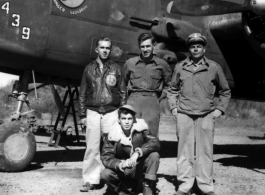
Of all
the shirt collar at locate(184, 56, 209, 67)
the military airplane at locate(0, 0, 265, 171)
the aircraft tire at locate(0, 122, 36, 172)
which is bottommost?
the aircraft tire at locate(0, 122, 36, 172)

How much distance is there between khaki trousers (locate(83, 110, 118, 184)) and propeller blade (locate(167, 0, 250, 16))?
2.99 meters

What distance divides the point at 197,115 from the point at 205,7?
3.06m

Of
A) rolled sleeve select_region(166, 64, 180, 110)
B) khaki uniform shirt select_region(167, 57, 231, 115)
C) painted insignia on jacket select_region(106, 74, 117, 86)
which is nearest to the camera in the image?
khaki uniform shirt select_region(167, 57, 231, 115)

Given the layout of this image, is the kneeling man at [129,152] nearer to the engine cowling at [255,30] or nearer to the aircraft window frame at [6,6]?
A: the aircraft window frame at [6,6]

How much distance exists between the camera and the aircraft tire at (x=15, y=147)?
5.62m

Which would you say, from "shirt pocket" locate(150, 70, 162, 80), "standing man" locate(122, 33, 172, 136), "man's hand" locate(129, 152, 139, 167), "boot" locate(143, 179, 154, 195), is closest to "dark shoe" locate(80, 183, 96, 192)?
"boot" locate(143, 179, 154, 195)

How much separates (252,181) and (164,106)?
1982 cm

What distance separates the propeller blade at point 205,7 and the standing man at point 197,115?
2.11 m

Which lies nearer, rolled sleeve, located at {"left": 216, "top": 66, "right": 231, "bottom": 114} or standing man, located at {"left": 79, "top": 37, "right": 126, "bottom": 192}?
rolled sleeve, located at {"left": 216, "top": 66, "right": 231, "bottom": 114}

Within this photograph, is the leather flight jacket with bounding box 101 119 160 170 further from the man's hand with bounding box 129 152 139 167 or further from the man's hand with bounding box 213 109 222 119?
the man's hand with bounding box 213 109 222 119

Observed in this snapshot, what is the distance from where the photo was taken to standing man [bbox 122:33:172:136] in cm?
514

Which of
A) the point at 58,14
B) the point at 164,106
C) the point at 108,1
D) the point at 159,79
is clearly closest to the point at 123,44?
the point at 108,1

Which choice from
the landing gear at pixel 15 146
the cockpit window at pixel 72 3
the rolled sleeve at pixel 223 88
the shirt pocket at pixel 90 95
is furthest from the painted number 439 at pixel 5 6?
the rolled sleeve at pixel 223 88

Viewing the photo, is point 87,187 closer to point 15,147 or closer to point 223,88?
point 15,147
